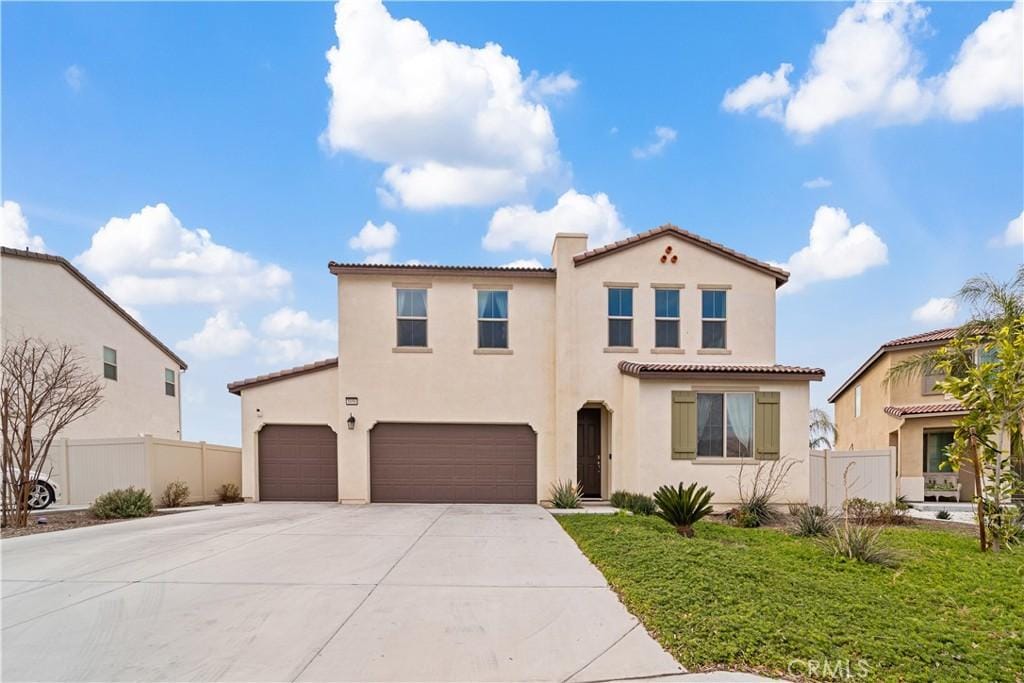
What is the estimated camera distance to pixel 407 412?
15.0 meters

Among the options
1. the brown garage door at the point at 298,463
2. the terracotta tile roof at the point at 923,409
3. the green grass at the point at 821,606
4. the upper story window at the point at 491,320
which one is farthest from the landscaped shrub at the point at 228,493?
the terracotta tile roof at the point at 923,409

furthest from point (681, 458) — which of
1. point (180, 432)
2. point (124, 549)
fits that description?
point (180, 432)

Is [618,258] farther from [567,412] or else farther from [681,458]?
[681,458]

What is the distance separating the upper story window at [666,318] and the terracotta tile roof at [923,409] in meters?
10.4

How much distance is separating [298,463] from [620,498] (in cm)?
860

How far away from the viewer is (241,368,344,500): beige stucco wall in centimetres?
1520

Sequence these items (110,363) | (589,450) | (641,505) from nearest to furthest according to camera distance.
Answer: (641,505), (589,450), (110,363)

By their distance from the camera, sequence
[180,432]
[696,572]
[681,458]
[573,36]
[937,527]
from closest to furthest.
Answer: [696,572]
[937,527]
[573,36]
[681,458]
[180,432]

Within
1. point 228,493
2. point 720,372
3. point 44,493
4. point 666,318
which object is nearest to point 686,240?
point 666,318

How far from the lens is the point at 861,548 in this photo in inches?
300

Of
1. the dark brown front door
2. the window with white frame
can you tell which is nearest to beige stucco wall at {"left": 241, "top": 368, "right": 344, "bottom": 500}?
the dark brown front door

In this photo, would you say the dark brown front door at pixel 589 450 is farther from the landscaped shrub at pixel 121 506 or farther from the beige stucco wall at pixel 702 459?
the landscaped shrub at pixel 121 506

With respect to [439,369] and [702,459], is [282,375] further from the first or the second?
[702,459]

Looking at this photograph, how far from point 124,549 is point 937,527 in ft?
48.3
